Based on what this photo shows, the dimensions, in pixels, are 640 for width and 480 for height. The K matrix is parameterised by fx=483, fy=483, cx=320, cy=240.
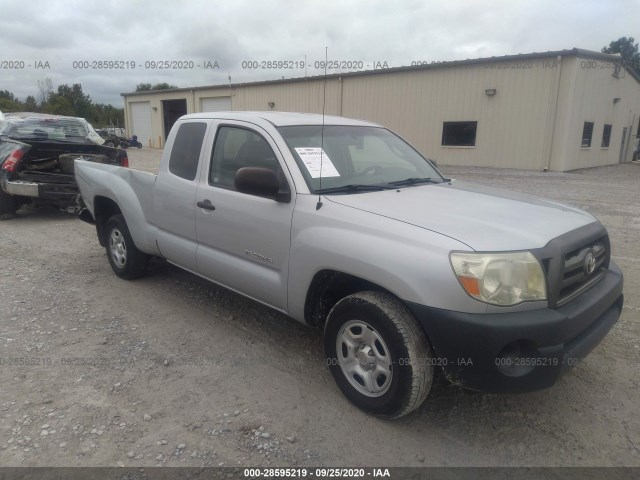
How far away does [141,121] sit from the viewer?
36.8m

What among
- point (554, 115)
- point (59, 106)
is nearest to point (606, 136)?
point (554, 115)

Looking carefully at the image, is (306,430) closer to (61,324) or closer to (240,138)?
(240,138)

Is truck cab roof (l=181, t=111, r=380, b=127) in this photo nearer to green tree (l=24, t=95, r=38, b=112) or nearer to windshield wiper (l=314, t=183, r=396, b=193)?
windshield wiper (l=314, t=183, r=396, b=193)

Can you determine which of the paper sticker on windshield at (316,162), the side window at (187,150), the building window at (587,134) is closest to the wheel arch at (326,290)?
the paper sticker on windshield at (316,162)

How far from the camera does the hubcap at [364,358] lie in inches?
111

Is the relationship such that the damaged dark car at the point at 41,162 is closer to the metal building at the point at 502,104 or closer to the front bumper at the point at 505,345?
the front bumper at the point at 505,345

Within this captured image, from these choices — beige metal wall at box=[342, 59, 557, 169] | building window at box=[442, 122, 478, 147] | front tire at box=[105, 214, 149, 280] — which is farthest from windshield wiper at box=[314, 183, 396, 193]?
building window at box=[442, 122, 478, 147]

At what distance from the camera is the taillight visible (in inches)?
316

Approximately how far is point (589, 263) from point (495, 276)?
878 mm

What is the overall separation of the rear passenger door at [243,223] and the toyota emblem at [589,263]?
6.03ft

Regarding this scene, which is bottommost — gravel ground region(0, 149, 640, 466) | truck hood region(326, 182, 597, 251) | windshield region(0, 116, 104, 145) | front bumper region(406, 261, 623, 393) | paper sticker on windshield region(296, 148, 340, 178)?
gravel ground region(0, 149, 640, 466)

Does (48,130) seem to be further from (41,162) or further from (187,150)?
(187,150)

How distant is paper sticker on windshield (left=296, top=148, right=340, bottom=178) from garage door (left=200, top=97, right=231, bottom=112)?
27.6 metres

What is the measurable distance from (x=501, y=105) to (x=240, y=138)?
666 inches
